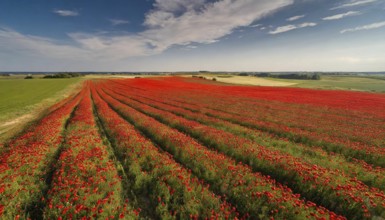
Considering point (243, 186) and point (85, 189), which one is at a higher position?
point (85, 189)

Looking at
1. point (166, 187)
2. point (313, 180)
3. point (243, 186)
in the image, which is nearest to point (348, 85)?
point (313, 180)

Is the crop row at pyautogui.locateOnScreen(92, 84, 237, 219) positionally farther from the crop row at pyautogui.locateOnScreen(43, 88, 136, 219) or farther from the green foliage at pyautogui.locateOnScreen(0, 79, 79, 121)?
the green foliage at pyautogui.locateOnScreen(0, 79, 79, 121)

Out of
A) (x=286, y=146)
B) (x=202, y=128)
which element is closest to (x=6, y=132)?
(x=202, y=128)

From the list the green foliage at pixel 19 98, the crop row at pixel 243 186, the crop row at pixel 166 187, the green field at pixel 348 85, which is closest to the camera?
the crop row at pixel 243 186

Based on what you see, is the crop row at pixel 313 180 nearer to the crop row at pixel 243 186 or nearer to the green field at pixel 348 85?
the crop row at pixel 243 186

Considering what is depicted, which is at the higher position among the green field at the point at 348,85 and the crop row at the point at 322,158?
the crop row at the point at 322,158

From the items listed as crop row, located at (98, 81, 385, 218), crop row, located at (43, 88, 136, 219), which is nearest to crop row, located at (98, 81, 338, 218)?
crop row, located at (98, 81, 385, 218)

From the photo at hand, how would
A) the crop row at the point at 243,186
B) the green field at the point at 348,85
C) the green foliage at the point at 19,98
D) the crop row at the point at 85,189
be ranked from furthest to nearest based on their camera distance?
the green field at the point at 348,85
the green foliage at the point at 19,98
the crop row at the point at 243,186
the crop row at the point at 85,189

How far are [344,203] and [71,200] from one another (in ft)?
26.8

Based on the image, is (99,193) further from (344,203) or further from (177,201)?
(344,203)

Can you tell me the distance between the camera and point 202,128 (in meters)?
13.8

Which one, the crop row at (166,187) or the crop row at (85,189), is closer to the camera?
the crop row at (85,189)

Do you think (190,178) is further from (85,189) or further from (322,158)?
(322,158)

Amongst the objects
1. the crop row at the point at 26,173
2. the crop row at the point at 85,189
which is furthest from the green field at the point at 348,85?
the crop row at the point at 26,173
